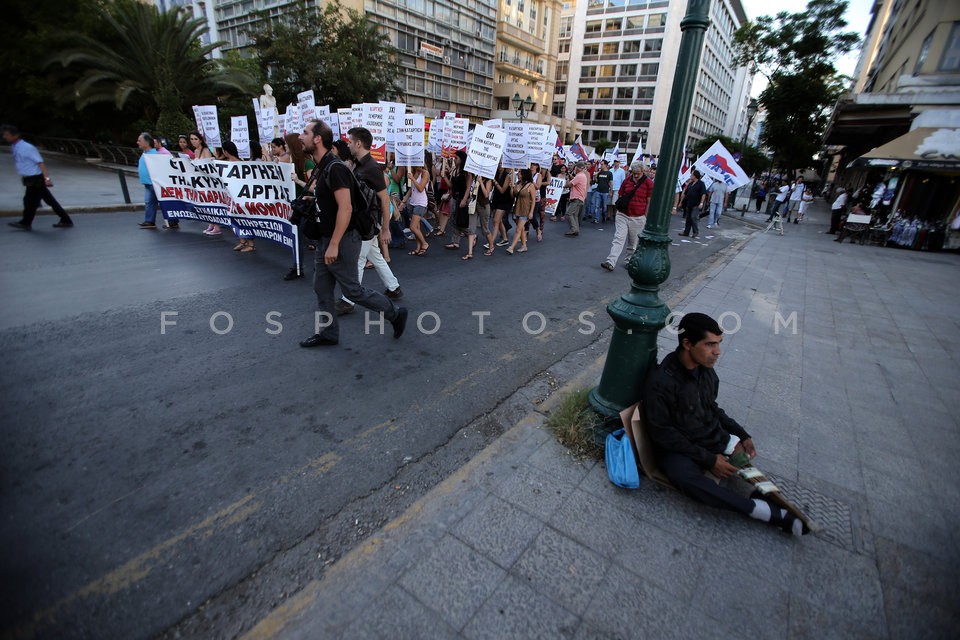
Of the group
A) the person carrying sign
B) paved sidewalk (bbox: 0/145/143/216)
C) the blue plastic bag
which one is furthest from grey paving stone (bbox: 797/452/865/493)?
paved sidewalk (bbox: 0/145/143/216)

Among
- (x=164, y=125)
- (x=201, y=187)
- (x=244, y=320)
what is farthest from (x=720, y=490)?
(x=164, y=125)

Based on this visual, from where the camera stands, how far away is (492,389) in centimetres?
383

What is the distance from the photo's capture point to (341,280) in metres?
4.15

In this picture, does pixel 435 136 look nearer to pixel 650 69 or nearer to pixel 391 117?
pixel 391 117

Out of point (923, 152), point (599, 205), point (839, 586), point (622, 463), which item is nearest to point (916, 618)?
point (839, 586)

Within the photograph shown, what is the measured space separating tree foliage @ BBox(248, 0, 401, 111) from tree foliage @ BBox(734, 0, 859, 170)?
86.0 feet

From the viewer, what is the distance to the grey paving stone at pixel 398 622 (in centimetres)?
177

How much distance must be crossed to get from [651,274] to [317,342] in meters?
3.06

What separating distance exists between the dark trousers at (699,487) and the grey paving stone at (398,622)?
144 cm

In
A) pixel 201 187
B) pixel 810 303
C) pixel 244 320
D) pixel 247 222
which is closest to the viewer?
pixel 244 320

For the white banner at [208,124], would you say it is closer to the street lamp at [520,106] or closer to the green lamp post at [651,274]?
the green lamp post at [651,274]

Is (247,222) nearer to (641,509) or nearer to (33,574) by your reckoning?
(33,574)

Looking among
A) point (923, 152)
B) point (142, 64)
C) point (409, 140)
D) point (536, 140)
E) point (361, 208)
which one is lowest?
point (361, 208)

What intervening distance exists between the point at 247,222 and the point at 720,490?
25.0 ft
